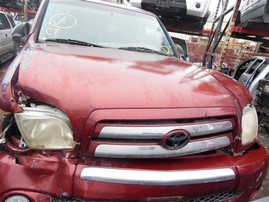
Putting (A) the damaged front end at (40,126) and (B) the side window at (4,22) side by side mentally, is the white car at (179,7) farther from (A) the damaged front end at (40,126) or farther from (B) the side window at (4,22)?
(A) the damaged front end at (40,126)

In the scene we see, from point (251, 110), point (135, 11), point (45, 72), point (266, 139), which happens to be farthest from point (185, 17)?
point (45, 72)

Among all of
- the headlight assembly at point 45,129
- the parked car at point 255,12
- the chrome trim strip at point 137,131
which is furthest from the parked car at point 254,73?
the headlight assembly at point 45,129

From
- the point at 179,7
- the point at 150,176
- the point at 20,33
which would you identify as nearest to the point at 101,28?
the point at 20,33

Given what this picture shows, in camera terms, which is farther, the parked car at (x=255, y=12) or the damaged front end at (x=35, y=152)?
the parked car at (x=255, y=12)

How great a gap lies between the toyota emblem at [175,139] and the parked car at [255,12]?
4909 mm

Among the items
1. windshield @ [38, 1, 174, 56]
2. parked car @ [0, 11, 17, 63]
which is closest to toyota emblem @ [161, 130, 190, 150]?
windshield @ [38, 1, 174, 56]

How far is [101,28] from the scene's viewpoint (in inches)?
113

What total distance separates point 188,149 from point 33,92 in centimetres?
89

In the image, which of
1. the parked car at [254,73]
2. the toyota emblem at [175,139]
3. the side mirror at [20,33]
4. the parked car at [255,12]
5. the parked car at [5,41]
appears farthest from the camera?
the parked car at [5,41]

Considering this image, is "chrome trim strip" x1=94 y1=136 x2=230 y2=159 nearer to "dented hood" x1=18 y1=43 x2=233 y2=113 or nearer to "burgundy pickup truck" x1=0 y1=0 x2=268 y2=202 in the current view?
"burgundy pickup truck" x1=0 y1=0 x2=268 y2=202

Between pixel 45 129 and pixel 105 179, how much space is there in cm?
40

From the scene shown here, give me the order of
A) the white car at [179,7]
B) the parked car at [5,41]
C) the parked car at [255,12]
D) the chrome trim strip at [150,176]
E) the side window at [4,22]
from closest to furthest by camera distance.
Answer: the chrome trim strip at [150,176] → the parked car at [255,12] → the white car at [179,7] → the parked car at [5,41] → the side window at [4,22]

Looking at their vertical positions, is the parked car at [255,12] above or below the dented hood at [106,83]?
below

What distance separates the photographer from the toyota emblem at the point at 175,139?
1581 mm
